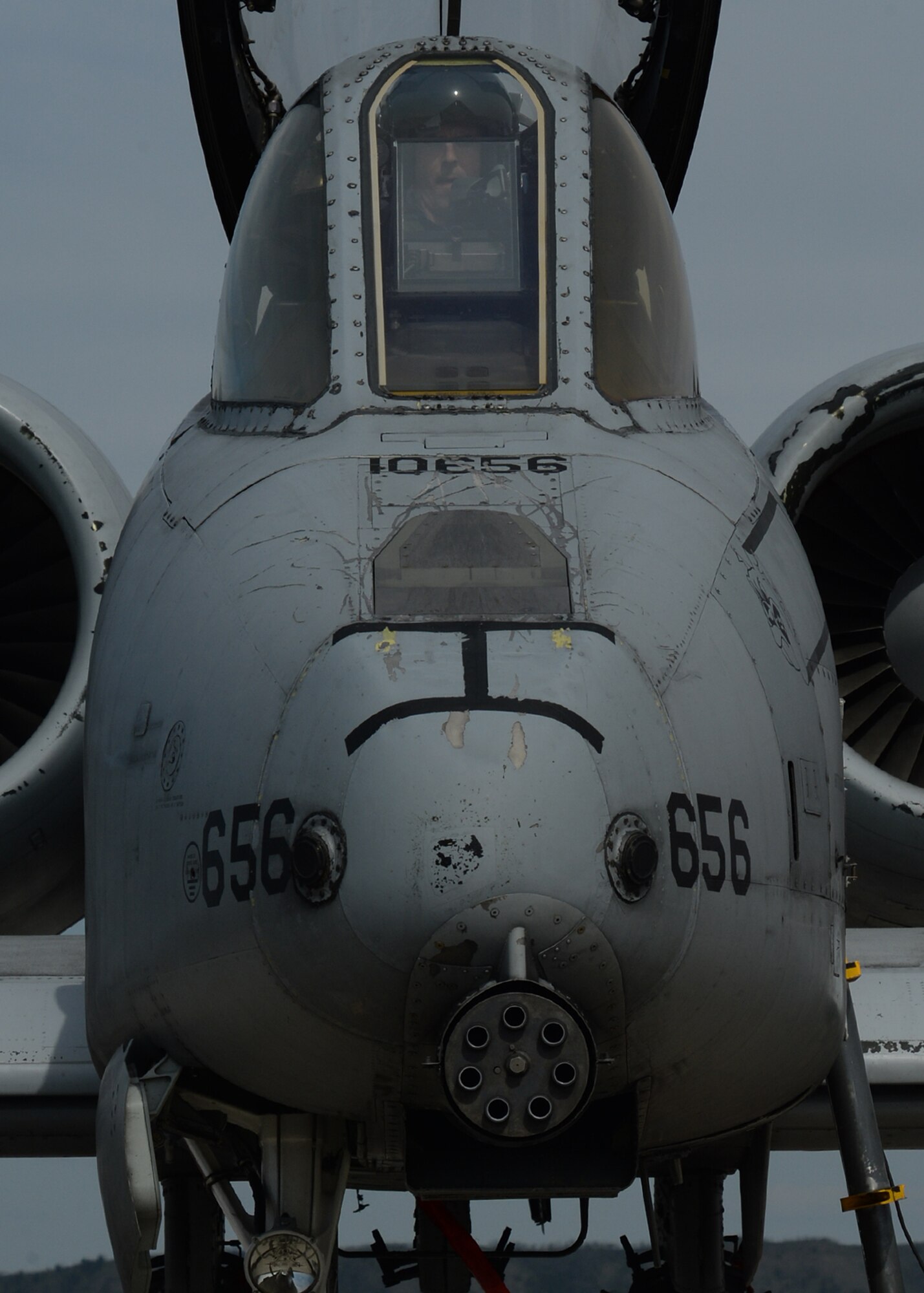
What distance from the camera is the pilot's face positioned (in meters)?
5.80

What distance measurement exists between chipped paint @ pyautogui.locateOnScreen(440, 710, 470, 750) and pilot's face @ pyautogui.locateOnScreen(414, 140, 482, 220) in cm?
204

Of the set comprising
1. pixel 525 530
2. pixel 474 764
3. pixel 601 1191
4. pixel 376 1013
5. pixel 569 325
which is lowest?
pixel 601 1191

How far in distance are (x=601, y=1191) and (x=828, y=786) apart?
1156 millimetres

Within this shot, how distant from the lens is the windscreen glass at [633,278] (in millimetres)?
5824

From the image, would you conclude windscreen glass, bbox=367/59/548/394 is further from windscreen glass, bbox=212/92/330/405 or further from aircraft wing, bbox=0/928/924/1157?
aircraft wing, bbox=0/928/924/1157

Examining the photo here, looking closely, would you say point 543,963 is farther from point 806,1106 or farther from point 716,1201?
point 716,1201

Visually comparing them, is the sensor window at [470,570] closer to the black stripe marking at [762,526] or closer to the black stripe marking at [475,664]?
the black stripe marking at [475,664]

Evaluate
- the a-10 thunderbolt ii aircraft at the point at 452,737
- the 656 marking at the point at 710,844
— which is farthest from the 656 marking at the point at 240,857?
the 656 marking at the point at 710,844

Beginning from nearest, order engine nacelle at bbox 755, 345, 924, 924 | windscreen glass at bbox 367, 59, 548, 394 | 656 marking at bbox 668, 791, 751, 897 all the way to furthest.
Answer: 656 marking at bbox 668, 791, 751, 897
windscreen glass at bbox 367, 59, 548, 394
engine nacelle at bbox 755, 345, 924, 924

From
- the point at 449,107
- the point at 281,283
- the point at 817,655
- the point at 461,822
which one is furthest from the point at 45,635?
the point at 461,822

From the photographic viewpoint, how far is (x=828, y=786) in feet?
16.8

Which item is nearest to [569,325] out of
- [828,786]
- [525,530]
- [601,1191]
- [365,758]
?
[525,530]

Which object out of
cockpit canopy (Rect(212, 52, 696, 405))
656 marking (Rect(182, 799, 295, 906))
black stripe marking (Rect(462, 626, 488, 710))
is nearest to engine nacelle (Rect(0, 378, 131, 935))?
→ cockpit canopy (Rect(212, 52, 696, 405))

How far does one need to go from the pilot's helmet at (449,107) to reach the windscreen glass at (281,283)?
0.86ft
